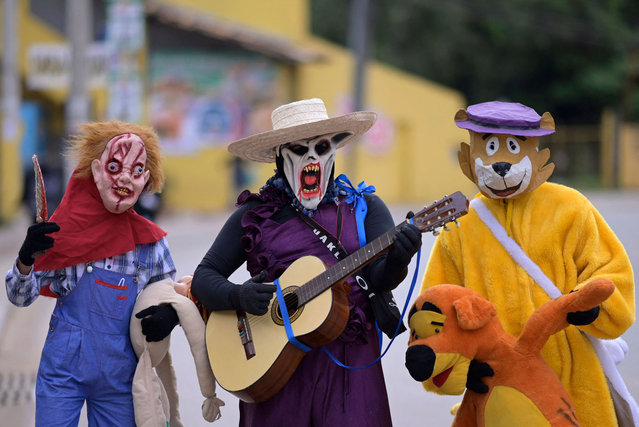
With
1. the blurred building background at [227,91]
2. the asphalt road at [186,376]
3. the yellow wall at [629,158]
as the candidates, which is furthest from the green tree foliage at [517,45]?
the asphalt road at [186,376]

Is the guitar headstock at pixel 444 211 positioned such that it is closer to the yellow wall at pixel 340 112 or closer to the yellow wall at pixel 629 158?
the yellow wall at pixel 340 112

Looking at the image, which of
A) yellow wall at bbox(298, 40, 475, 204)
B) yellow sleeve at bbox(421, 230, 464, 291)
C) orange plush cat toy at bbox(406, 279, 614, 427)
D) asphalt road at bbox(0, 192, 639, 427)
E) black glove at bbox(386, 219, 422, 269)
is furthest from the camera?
yellow wall at bbox(298, 40, 475, 204)

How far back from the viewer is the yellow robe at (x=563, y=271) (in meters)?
3.67

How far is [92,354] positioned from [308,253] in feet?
3.18

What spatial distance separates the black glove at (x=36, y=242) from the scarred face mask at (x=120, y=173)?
0.88 ft

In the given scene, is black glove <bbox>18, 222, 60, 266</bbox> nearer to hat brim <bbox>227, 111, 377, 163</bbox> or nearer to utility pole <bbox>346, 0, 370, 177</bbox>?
hat brim <bbox>227, 111, 377, 163</bbox>

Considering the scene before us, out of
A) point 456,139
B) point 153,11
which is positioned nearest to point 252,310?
point 153,11

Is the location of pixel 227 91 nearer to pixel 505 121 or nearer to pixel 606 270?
pixel 505 121

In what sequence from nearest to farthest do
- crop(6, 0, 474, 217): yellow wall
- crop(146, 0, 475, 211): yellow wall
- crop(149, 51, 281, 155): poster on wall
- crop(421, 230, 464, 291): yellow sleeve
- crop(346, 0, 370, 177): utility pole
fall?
crop(421, 230, 464, 291): yellow sleeve
crop(346, 0, 370, 177): utility pole
crop(149, 51, 281, 155): poster on wall
crop(6, 0, 474, 217): yellow wall
crop(146, 0, 475, 211): yellow wall

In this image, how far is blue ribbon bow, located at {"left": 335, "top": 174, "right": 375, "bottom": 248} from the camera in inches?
146

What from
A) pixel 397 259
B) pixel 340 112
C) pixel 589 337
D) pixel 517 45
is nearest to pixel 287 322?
pixel 397 259

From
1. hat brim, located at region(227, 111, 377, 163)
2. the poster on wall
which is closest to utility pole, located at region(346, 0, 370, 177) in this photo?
the poster on wall

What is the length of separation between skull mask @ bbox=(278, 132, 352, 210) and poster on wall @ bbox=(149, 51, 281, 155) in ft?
63.0

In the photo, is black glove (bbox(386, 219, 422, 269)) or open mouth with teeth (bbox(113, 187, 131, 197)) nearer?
black glove (bbox(386, 219, 422, 269))
